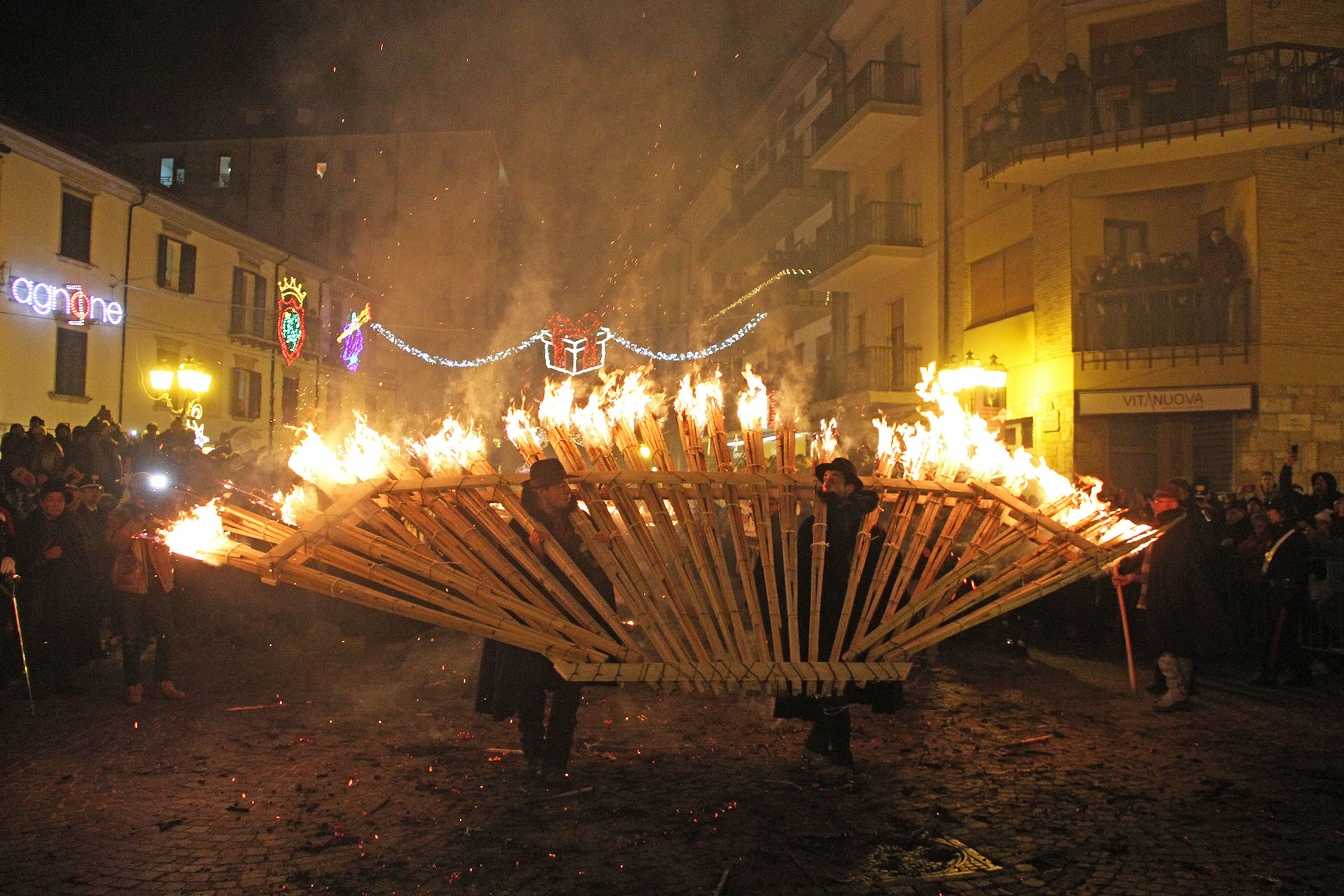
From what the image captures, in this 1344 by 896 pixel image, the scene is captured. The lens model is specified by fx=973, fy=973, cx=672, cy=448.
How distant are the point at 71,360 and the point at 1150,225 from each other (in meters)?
21.7

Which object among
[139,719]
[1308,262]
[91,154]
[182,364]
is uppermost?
[91,154]

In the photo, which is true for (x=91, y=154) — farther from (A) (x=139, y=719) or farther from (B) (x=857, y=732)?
(B) (x=857, y=732)

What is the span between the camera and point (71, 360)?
21328mm

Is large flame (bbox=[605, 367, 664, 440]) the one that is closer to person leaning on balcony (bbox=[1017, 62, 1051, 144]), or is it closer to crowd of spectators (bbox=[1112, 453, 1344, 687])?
crowd of spectators (bbox=[1112, 453, 1344, 687])

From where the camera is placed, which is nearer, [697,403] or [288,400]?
[697,403]

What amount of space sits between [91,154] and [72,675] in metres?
17.5

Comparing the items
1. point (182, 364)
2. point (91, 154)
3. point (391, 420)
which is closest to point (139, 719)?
point (182, 364)

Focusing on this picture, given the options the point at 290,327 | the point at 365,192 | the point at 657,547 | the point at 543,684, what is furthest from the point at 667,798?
the point at 365,192

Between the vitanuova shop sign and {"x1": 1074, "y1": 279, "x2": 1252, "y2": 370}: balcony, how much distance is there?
0.43m

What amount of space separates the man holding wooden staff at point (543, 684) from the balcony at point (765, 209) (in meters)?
21.8

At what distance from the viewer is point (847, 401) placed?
72.6 ft

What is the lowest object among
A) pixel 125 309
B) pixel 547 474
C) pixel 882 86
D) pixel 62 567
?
pixel 62 567

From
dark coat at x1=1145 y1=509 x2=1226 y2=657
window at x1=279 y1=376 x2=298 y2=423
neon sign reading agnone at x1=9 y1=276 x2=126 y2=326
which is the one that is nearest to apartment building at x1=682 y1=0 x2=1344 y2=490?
dark coat at x1=1145 y1=509 x2=1226 y2=657

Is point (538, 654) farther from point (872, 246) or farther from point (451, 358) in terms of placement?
point (451, 358)
